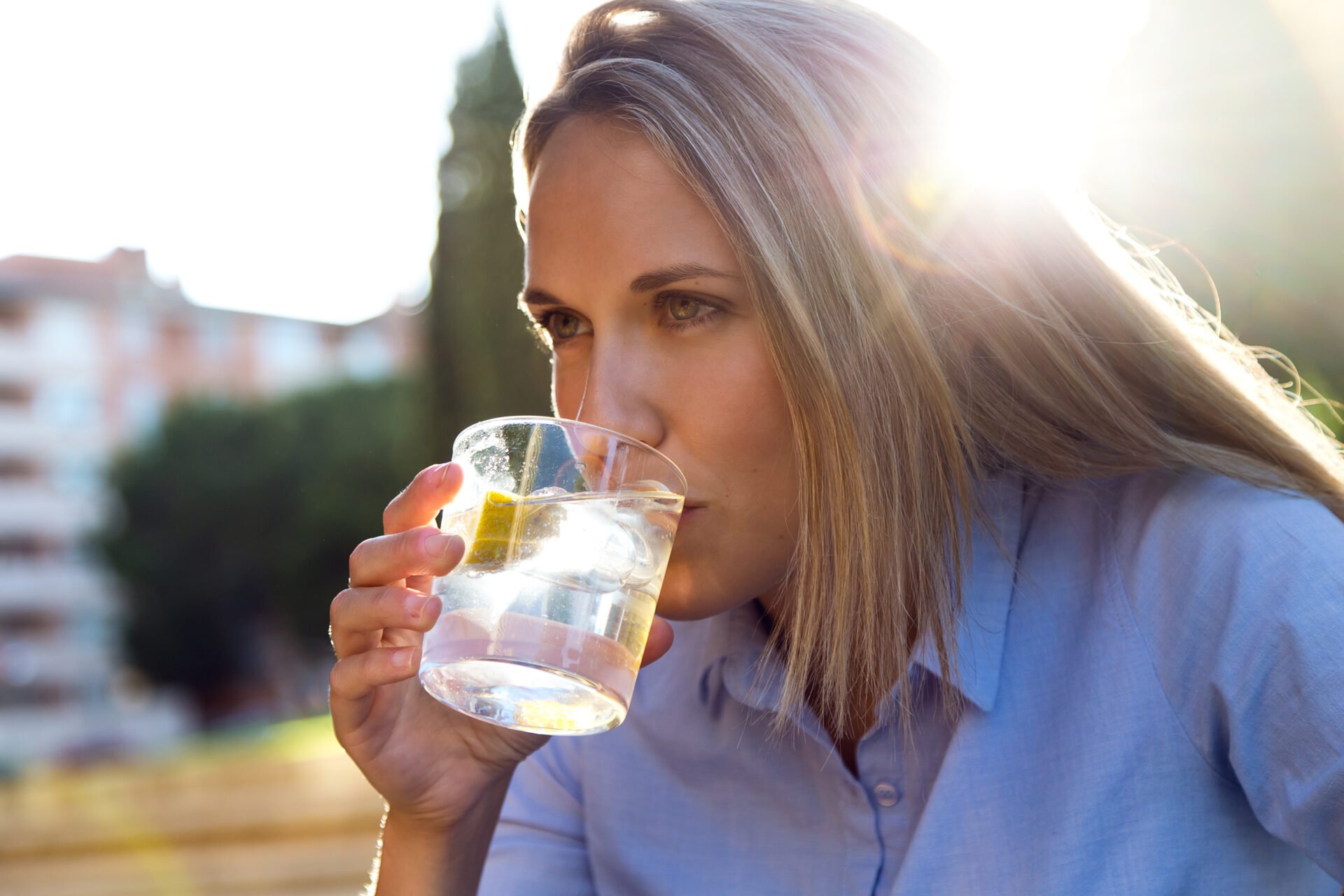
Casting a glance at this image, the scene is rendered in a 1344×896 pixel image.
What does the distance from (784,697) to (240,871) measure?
767 centimetres

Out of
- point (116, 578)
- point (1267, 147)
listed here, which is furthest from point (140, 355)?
point (1267, 147)

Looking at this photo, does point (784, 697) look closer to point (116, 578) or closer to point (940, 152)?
point (940, 152)

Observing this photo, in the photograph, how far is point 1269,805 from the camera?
144 cm

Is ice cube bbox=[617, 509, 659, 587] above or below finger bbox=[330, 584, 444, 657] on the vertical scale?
above

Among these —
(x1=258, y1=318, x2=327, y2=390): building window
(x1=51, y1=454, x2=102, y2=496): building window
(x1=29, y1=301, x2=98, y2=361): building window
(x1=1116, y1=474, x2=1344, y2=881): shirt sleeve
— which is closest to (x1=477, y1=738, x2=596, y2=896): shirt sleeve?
(x1=1116, y1=474, x2=1344, y2=881): shirt sleeve

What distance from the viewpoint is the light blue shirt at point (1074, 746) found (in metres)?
1.44

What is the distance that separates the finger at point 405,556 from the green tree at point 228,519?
1224 inches

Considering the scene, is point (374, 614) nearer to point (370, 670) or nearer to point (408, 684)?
point (370, 670)

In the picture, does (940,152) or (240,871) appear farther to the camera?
(240,871)

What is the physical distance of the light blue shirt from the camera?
1.44 m

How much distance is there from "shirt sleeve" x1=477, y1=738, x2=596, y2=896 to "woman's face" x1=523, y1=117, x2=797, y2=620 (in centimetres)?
59

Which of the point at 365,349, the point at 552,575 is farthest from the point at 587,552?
the point at 365,349

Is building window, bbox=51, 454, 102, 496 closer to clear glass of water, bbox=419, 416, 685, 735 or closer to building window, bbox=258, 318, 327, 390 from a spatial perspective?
building window, bbox=258, 318, 327, 390

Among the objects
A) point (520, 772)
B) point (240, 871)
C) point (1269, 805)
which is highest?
point (1269, 805)
